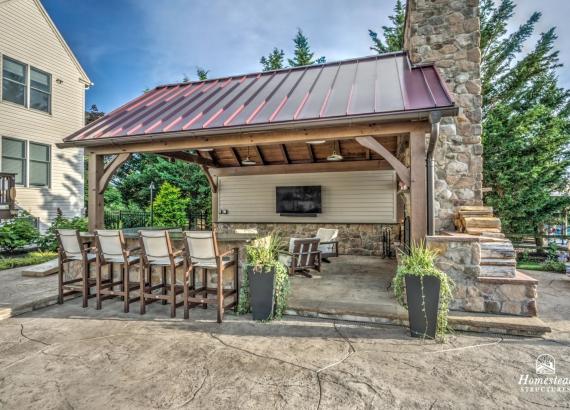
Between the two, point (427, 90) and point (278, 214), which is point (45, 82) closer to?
point (278, 214)

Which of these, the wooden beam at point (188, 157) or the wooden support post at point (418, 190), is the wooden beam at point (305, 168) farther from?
the wooden support post at point (418, 190)

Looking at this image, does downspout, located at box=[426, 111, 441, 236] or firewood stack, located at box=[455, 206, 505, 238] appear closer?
downspout, located at box=[426, 111, 441, 236]

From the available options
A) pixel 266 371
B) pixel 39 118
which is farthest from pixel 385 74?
pixel 39 118

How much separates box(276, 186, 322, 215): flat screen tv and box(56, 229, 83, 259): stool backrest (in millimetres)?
5875

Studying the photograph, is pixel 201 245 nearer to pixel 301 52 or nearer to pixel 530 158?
pixel 530 158

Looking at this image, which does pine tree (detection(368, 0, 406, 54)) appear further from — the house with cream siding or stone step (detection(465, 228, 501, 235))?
the house with cream siding

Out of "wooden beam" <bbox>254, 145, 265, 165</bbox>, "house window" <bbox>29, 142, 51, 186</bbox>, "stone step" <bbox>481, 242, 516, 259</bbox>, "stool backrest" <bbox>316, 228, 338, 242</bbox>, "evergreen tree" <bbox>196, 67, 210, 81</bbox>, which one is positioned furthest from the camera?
"evergreen tree" <bbox>196, 67, 210, 81</bbox>

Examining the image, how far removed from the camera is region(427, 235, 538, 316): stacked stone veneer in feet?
12.2

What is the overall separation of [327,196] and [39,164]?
9.23 m

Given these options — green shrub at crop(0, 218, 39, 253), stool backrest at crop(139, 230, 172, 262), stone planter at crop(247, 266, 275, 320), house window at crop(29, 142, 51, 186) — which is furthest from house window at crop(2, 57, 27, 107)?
stone planter at crop(247, 266, 275, 320)

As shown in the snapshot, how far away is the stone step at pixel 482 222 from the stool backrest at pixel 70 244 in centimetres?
581

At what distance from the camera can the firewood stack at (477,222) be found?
15.4ft

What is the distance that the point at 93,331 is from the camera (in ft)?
11.9

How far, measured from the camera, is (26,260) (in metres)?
7.74
